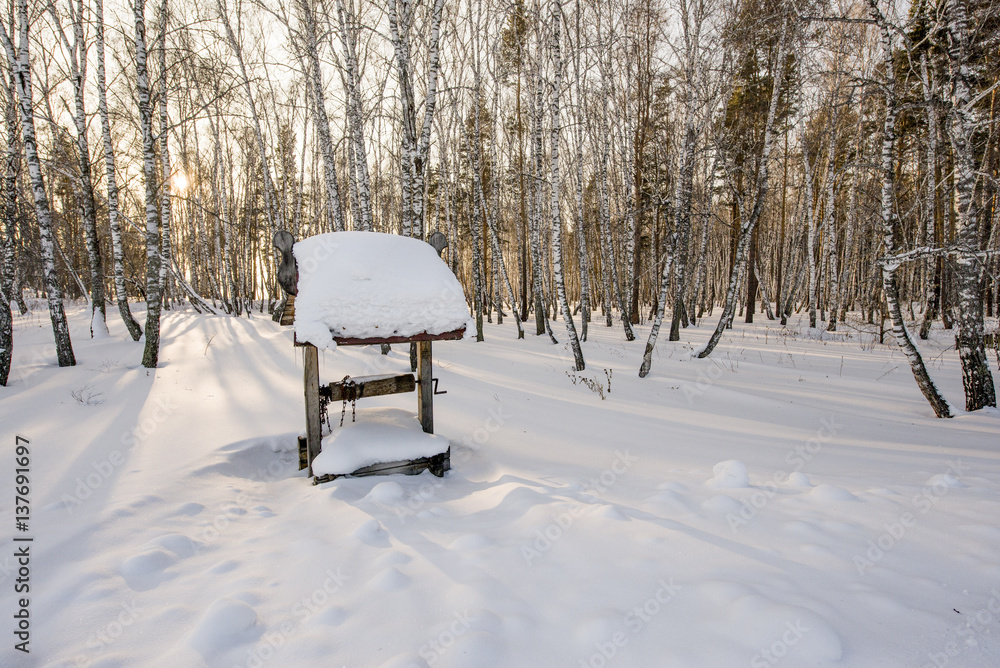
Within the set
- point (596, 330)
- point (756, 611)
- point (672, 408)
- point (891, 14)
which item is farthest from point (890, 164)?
point (596, 330)

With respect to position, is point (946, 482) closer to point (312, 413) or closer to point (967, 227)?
point (967, 227)

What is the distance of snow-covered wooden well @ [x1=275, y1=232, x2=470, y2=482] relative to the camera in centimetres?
359

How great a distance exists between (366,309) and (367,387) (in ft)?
4.03

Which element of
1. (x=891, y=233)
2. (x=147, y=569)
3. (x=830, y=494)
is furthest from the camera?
(x=891, y=233)

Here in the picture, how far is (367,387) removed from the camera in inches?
178


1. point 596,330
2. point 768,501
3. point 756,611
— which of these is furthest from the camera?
point 596,330

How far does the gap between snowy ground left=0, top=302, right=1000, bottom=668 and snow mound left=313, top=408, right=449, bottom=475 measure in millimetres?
209

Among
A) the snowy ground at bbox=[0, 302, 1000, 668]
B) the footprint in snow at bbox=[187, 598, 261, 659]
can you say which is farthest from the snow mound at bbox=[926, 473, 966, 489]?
the footprint in snow at bbox=[187, 598, 261, 659]

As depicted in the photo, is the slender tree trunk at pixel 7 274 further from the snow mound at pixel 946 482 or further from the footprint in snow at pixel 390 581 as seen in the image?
the snow mound at pixel 946 482

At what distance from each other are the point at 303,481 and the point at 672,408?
5.22 m

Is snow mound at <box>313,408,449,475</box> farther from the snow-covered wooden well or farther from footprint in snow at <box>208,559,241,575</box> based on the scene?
footprint in snow at <box>208,559,241,575</box>

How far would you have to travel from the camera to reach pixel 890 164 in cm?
557

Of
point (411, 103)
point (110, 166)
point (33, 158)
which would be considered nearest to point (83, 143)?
point (110, 166)

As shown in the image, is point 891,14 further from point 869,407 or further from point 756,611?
point 756,611
